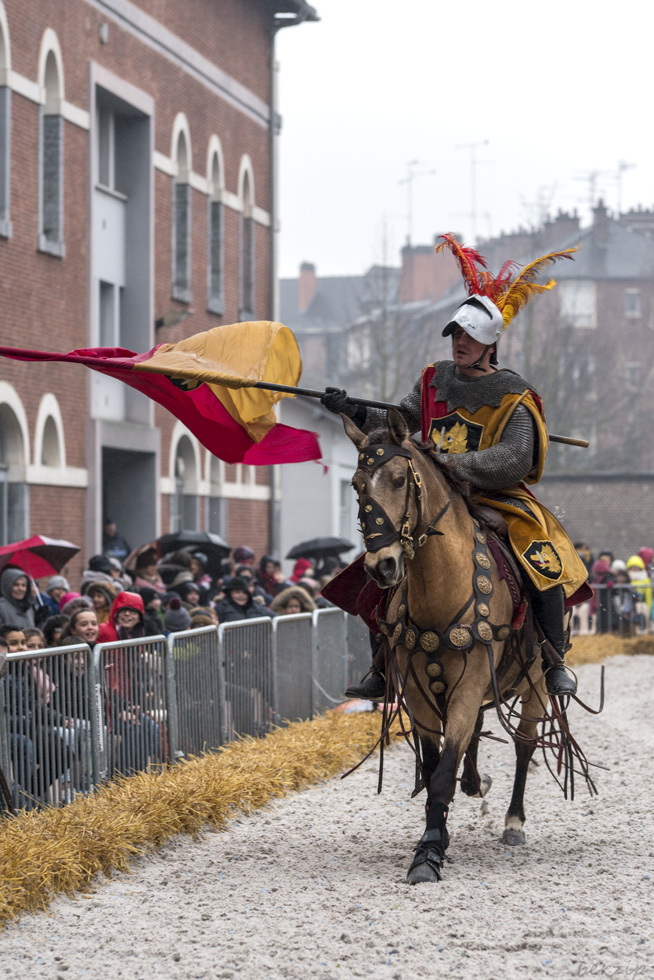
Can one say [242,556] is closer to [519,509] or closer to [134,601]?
[134,601]

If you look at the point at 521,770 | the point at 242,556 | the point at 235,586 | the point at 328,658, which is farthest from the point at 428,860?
the point at 242,556

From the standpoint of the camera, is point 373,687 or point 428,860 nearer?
point 428,860

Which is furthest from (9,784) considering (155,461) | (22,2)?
(155,461)

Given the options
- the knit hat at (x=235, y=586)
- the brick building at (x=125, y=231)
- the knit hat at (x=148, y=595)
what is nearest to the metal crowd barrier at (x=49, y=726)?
the knit hat at (x=148, y=595)

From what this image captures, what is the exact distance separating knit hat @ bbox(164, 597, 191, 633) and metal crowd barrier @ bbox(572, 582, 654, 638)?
38.2 ft

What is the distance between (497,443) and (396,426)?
3.52ft

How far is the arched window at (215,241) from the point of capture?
2494 centimetres

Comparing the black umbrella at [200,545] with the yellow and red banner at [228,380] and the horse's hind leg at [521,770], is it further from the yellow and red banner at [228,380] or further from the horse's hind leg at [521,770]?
the horse's hind leg at [521,770]

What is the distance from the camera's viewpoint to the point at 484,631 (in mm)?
7312

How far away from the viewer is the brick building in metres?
17.8

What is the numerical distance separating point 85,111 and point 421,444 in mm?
13549

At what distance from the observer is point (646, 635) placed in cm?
2269

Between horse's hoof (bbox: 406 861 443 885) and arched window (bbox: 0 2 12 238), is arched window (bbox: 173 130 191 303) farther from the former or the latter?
horse's hoof (bbox: 406 861 443 885)

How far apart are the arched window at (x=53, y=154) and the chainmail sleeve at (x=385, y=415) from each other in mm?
11417
